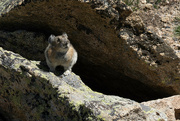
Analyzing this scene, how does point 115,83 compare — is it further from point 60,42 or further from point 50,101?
point 50,101

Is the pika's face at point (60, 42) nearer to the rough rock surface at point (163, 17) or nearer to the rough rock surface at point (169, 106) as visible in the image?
the rough rock surface at point (169, 106)

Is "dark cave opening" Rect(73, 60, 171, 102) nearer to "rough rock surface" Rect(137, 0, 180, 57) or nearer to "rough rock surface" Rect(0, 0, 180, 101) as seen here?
"rough rock surface" Rect(0, 0, 180, 101)

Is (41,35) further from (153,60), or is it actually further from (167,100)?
(167,100)

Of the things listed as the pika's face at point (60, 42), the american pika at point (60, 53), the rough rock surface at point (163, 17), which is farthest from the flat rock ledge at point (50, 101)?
the rough rock surface at point (163, 17)

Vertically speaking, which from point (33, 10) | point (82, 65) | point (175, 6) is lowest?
point (82, 65)

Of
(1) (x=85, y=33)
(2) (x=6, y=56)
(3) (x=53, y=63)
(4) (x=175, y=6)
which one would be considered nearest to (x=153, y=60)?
(1) (x=85, y=33)

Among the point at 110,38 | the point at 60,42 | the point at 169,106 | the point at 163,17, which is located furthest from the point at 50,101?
the point at 163,17

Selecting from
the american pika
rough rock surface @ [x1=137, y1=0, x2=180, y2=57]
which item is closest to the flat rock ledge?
the american pika
